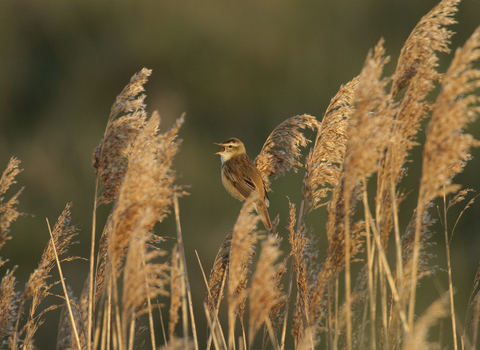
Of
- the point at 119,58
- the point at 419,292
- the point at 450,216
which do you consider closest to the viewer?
the point at 419,292

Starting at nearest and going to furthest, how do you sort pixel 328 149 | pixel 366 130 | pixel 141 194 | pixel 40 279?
1. pixel 366 130
2. pixel 141 194
3. pixel 40 279
4. pixel 328 149

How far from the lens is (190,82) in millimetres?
11531

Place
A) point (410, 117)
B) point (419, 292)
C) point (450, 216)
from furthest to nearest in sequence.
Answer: point (450, 216), point (419, 292), point (410, 117)

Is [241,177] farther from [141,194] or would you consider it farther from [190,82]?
[190,82]

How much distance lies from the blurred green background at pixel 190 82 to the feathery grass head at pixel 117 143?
6270 mm

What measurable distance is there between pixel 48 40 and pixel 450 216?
9.50m

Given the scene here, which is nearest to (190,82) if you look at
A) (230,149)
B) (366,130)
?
(230,149)

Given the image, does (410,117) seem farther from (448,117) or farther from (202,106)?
(202,106)

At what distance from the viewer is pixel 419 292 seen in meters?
7.94

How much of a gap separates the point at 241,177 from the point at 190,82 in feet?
21.5

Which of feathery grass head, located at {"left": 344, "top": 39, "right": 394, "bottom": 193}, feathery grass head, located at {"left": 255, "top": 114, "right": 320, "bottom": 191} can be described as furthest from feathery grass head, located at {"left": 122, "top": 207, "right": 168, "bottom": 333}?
feathery grass head, located at {"left": 255, "top": 114, "right": 320, "bottom": 191}

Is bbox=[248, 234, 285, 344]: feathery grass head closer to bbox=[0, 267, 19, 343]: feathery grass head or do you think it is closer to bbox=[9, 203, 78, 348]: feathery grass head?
bbox=[9, 203, 78, 348]: feathery grass head

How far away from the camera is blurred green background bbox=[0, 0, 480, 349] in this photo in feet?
30.8

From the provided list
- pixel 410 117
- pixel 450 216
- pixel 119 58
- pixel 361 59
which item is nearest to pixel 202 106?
pixel 119 58
